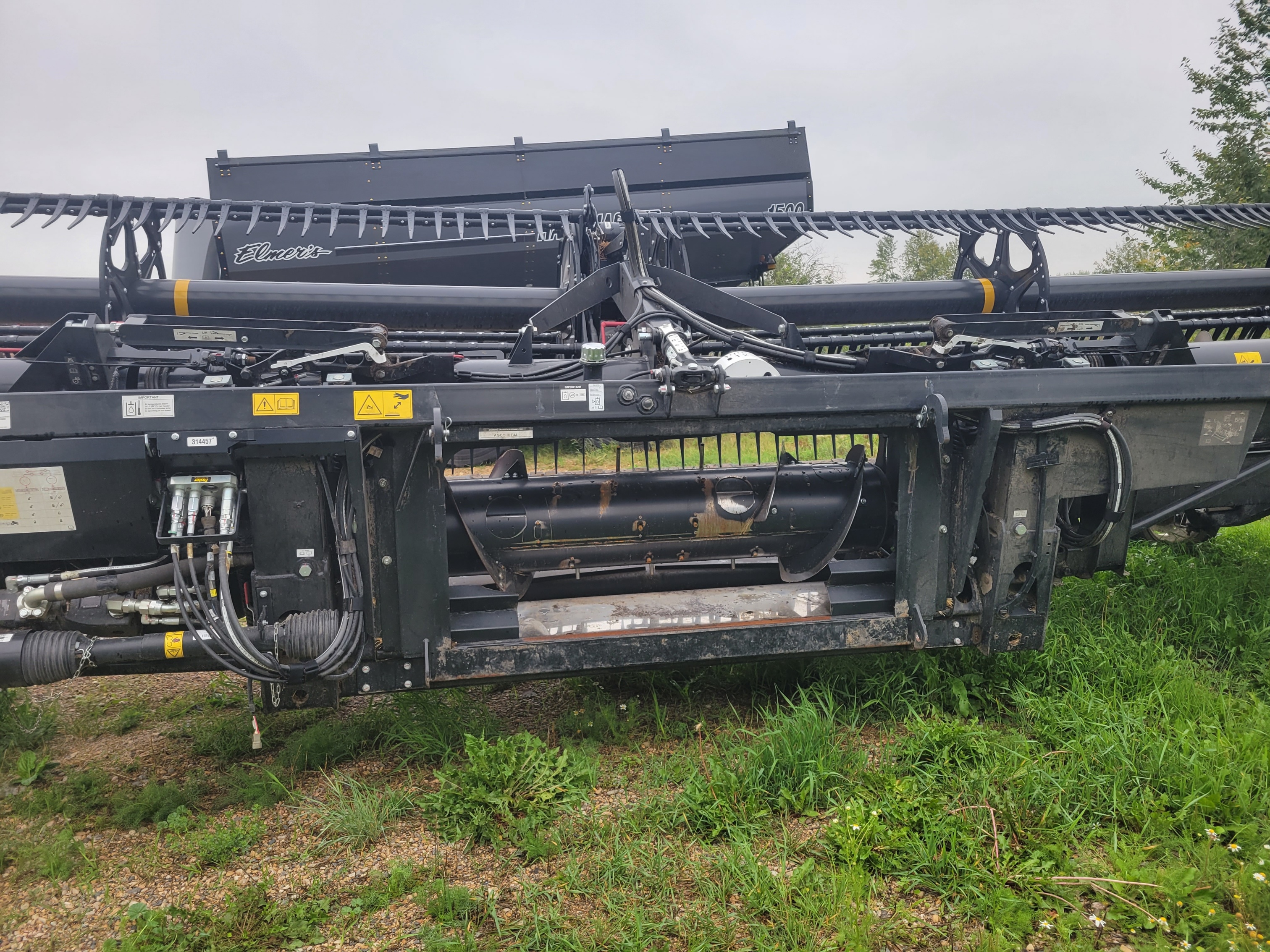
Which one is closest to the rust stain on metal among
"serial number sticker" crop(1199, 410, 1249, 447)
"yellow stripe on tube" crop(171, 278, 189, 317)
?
"serial number sticker" crop(1199, 410, 1249, 447)

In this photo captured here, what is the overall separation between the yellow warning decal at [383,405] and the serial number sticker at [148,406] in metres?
0.51

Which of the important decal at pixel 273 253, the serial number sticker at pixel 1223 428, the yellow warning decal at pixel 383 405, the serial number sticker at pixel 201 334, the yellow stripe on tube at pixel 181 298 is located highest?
the important decal at pixel 273 253

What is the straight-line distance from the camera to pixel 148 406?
247cm

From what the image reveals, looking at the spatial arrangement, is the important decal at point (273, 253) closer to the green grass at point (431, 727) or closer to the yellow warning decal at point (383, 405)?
the green grass at point (431, 727)

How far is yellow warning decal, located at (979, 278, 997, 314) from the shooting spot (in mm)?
4547

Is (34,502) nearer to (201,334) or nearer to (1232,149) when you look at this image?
(201,334)

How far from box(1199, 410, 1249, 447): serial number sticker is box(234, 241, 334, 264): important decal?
269 inches

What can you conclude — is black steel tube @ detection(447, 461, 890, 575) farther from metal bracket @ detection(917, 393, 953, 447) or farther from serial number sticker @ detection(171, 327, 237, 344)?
serial number sticker @ detection(171, 327, 237, 344)

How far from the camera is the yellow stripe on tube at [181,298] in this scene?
12.7 ft

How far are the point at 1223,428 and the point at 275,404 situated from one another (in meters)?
3.27

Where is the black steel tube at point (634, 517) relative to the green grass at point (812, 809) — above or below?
above

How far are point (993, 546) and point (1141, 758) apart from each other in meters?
0.80

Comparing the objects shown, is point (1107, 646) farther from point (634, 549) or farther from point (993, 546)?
point (634, 549)

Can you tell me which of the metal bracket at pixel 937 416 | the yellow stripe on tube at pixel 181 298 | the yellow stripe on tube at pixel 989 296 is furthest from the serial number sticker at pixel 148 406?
the yellow stripe on tube at pixel 989 296
